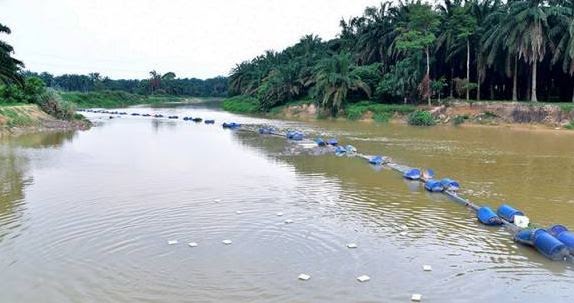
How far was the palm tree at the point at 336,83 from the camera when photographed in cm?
5341

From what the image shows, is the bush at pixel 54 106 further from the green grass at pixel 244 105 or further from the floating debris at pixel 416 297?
the floating debris at pixel 416 297

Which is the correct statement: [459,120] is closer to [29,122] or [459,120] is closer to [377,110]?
[377,110]

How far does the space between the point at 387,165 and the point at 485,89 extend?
3429 cm

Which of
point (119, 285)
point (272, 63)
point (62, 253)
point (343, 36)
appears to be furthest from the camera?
point (272, 63)

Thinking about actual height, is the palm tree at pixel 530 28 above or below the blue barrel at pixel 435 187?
above

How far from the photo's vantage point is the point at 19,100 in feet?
137

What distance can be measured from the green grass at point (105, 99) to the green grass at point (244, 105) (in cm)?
2581

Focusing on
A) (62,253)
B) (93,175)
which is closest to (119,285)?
(62,253)

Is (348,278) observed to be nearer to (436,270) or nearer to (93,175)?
(436,270)

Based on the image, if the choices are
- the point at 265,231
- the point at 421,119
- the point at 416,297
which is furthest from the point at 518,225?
the point at 421,119

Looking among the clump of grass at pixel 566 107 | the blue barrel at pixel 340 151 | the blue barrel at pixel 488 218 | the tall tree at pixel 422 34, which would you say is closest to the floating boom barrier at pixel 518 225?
the blue barrel at pixel 488 218

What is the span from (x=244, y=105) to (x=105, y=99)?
119 ft

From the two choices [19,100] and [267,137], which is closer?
[267,137]

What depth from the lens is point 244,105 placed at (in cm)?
8094
